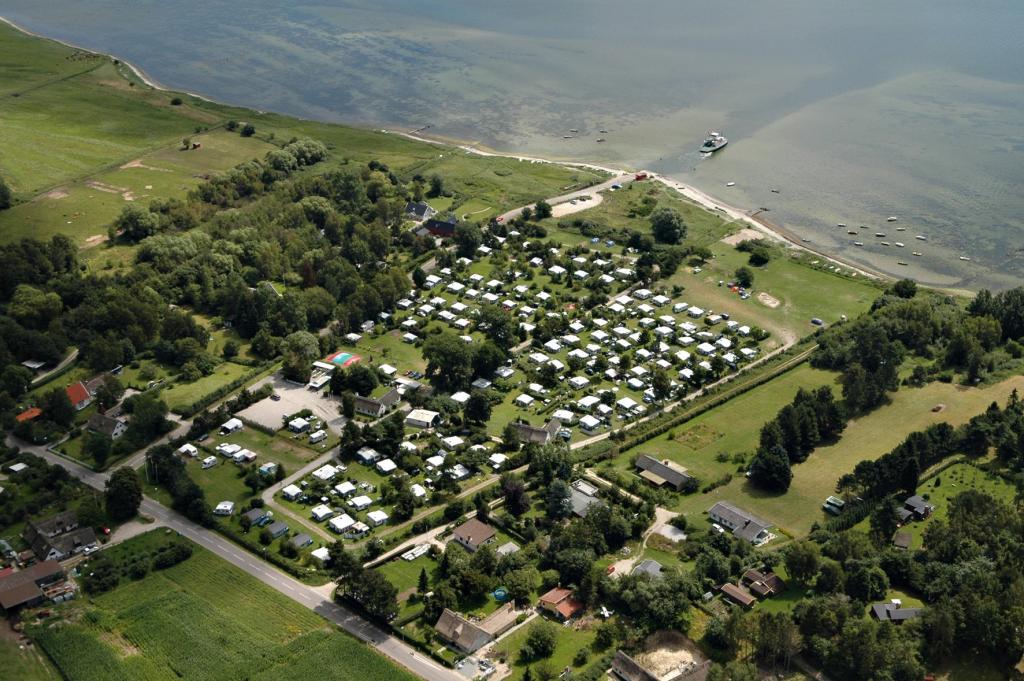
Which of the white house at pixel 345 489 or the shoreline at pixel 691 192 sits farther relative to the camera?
the shoreline at pixel 691 192

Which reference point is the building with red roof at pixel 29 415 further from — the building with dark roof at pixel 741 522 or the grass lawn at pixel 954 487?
the grass lawn at pixel 954 487

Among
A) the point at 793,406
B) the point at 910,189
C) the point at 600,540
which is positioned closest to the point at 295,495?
the point at 600,540

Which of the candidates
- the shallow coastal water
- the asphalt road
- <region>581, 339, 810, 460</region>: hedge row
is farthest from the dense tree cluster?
the shallow coastal water

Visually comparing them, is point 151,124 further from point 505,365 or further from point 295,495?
point 295,495

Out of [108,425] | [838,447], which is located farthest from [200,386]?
[838,447]

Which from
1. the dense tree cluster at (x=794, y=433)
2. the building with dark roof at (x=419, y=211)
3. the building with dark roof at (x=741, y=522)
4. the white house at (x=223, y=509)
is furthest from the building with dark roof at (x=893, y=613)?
the building with dark roof at (x=419, y=211)

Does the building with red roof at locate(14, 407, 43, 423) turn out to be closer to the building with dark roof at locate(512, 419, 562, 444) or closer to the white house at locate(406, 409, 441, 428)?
the white house at locate(406, 409, 441, 428)
